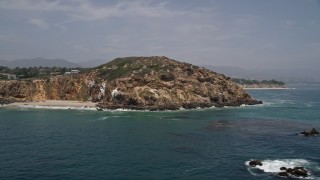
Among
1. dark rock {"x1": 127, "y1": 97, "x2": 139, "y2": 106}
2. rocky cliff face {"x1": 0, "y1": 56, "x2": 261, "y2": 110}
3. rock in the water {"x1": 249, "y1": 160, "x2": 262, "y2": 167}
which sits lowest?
rock in the water {"x1": 249, "y1": 160, "x2": 262, "y2": 167}

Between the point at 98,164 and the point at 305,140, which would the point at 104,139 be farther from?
the point at 305,140

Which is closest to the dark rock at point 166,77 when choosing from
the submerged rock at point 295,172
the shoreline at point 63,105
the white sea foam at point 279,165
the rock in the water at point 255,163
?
the shoreline at point 63,105

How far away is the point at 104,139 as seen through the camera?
66.1 metres

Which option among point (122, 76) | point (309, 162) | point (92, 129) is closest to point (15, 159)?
point (92, 129)

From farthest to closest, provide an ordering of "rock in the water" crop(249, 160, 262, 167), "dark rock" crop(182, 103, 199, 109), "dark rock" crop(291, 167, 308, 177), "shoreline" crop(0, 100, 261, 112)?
"dark rock" crop(182, 103, 199, 109), "shoreline" crop(0, 100, 261, 112), "rock in the water" crop(249, 160, 262, 167), "dark rock" crop(291, 167, 308, 177)

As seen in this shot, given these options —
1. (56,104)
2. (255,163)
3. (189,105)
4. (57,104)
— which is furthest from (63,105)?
(255,163)

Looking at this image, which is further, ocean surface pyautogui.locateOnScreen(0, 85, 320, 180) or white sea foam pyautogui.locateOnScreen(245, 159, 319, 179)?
white sea foam pyautogui.locateOnScreen(245, 159, 319, 179)

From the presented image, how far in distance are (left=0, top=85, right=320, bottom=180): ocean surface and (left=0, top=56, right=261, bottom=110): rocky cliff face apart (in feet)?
74.7

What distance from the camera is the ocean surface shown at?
46375 mm

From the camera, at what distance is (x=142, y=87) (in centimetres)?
12388

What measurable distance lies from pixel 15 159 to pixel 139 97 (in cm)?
7040

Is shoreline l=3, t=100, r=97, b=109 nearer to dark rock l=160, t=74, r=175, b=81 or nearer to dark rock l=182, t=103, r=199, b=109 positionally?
dark rock l=160, t=74, r=175, b=81

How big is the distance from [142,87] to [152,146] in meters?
64.4

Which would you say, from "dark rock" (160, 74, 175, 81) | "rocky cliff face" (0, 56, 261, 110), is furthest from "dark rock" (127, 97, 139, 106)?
"dark rock" (160, 74, 175, 81)
